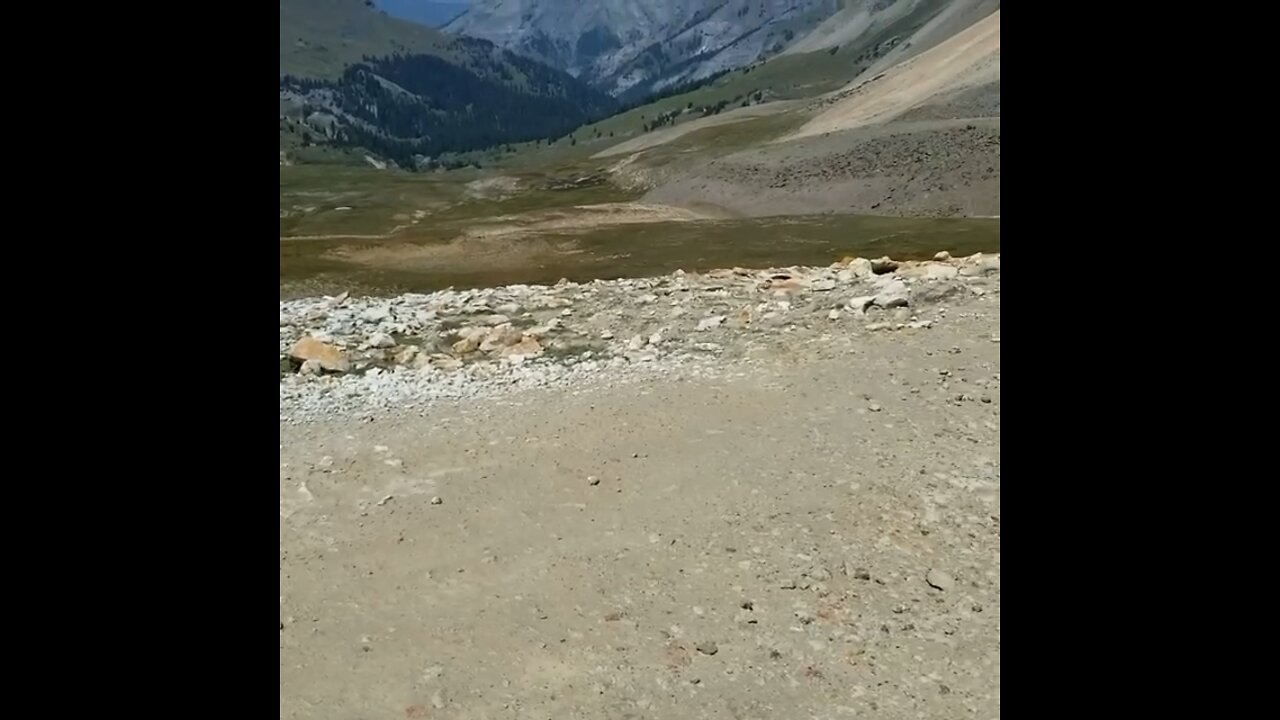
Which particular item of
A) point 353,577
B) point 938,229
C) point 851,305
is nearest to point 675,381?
point 851,305

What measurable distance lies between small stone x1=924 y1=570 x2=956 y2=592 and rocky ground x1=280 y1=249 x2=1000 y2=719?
26mm

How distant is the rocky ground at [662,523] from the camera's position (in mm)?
7535

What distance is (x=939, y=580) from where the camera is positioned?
8.76m

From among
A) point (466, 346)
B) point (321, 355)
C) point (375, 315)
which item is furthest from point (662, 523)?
point (375, 315)

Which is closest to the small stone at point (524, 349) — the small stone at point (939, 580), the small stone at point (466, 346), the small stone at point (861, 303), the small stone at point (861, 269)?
the small stone at point (466, 346)

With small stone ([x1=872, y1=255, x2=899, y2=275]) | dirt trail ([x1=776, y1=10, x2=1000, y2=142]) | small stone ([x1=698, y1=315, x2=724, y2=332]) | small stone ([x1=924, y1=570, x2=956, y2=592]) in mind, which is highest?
dirt trail ([x1=776, y1=10, x2=1000, y2=142])

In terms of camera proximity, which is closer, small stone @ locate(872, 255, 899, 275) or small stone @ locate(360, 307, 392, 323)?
small stone @ locate(360, 307, 392, 323)

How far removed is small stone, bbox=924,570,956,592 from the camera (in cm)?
866

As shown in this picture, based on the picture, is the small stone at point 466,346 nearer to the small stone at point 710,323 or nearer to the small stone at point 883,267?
the small stone at point 710,323

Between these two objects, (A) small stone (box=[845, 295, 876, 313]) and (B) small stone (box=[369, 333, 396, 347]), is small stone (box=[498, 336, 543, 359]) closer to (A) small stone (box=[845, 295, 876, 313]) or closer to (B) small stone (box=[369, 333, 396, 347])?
(B) small stone (box=[369, 333, 396, 347])

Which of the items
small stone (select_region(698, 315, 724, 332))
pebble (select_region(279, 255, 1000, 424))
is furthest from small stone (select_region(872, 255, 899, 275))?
small stone (select_region(698, 315, 724, 332))

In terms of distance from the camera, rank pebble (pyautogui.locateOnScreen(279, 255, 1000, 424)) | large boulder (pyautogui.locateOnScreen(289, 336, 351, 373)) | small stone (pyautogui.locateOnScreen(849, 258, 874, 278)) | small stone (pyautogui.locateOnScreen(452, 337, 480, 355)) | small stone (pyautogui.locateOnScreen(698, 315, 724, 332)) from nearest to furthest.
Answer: pebble (pyautogui.locateOnScreen(279, 255, 1000, 424)) → large boulder (pyautogui.locateOnScreen(289, 336, 351, 373)) → small stone (pyautogui.locateOnScreen(698, 315, 724, 332)) → small stone (pyautogui.locateOnScreen(452, 337, 480, 355)) → small stone (pyautogui.locateOnScreen(849, 258, 874, 278))

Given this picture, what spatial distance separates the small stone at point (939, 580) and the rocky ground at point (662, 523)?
3 centimetres
